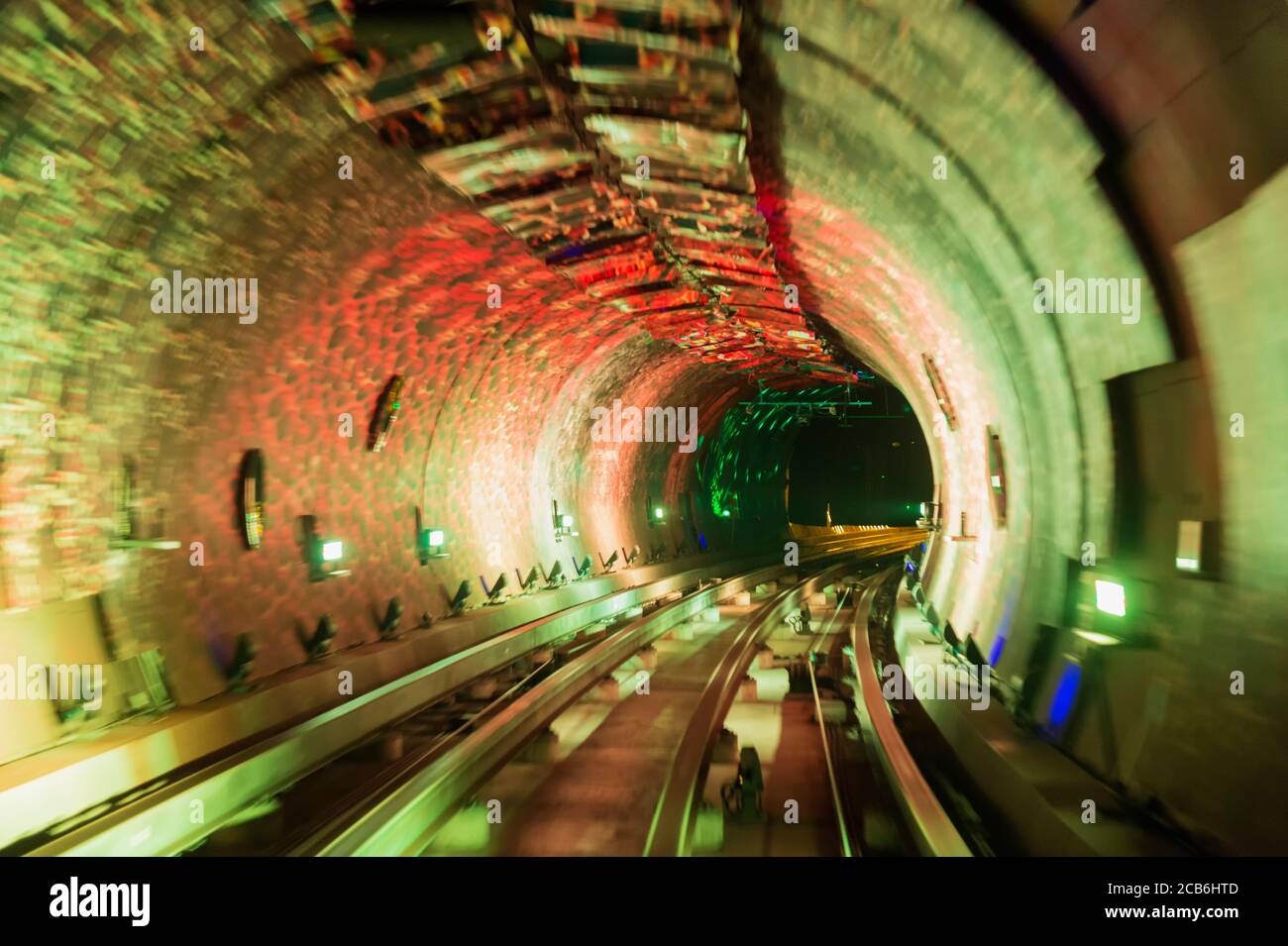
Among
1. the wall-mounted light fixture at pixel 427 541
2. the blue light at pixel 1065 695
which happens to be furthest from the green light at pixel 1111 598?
the wall-mounted light fixture at pixel 427 541

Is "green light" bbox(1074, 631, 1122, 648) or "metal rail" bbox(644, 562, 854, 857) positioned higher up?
"green light" bbox(1074, 631, 1122, 648)

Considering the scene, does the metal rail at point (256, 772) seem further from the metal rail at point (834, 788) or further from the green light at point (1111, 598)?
the green light at point (1111, 598)

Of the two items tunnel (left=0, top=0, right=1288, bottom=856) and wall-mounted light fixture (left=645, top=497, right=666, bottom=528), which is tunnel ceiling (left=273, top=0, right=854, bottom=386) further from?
wall-mounted light fixture (left=645, top=497, right=666, bottom=528)

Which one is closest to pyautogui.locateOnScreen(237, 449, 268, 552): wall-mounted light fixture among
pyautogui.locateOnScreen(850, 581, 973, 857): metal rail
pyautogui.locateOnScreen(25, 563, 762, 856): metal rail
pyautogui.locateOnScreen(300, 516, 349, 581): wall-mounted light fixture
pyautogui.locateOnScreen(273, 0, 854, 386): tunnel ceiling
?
pyautogui.locateOnScreen(300, 516, 349, 581): wall-mounted light fixture

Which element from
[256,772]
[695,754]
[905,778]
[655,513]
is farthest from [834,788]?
[655,513]

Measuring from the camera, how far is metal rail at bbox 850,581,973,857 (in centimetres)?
443

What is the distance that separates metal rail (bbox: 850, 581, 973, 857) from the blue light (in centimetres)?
105

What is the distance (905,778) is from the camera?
18.0 feet

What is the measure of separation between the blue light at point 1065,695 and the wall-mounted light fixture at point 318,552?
719 cm

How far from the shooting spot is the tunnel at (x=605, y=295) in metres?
3.72

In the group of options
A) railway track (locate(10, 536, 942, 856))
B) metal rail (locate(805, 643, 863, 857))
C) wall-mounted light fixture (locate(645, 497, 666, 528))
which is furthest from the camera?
wall-mounted light fixture (locate(645, 497, 666, 528))

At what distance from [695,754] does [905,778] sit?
6.23 feet
